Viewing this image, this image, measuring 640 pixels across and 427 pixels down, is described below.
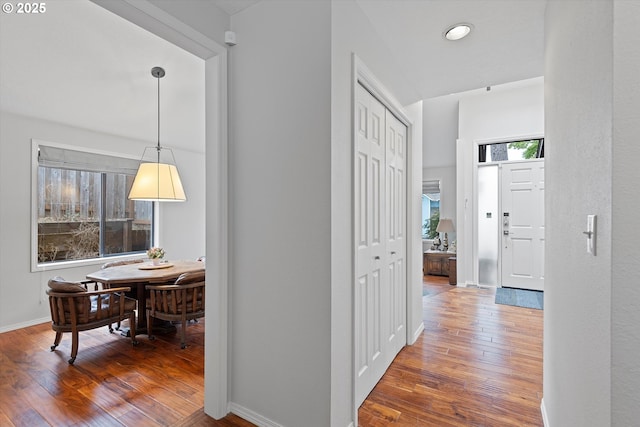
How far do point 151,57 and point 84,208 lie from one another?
2631 mm

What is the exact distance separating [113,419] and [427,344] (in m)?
2.68

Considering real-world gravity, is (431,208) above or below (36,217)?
above

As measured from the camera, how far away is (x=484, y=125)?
5.32 meters

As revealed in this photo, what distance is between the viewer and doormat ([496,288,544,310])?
4388 mm

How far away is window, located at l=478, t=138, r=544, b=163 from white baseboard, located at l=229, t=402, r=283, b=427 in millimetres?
5446

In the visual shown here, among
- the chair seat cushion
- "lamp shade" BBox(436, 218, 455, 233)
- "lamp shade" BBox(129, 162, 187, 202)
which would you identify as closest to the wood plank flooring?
the chair seat cushion

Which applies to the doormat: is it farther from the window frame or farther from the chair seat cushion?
the window frame

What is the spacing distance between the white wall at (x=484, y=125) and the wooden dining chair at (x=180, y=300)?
4627mm

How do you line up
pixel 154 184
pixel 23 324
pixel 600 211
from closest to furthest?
pixel 600 211 < pixel 154 184 < pixel 23 324

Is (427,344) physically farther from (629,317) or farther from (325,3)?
(325,3)

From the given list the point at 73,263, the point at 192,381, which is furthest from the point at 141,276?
the point at 73,263

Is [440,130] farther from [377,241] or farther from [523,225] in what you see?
[377,241]

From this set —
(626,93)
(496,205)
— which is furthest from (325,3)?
(496,205)

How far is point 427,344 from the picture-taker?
3.03 metres
